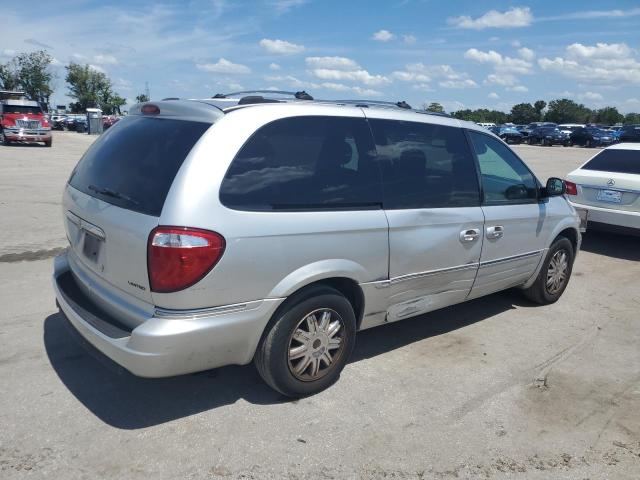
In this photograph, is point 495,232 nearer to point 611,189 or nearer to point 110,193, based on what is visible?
point 110,193

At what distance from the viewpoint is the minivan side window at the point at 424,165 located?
3.80m

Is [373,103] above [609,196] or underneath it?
above

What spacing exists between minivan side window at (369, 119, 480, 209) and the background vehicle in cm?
2607

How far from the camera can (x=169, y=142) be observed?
3.21m

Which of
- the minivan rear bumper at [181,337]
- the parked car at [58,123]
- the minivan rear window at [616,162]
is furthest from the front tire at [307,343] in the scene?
the parked car at [58,123]

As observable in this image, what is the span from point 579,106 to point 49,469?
100m

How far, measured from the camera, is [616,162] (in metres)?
8.27

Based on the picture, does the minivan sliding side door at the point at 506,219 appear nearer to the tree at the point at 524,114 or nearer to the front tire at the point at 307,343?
the front tire at the point at 307,343

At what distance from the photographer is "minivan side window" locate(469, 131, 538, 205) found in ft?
15.0

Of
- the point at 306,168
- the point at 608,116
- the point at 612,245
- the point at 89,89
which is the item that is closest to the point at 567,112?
the point at 608,116

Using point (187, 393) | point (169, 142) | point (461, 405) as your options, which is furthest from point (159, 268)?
point (461, 405)

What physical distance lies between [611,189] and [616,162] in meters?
0.78

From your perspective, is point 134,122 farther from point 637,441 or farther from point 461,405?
point 637,441

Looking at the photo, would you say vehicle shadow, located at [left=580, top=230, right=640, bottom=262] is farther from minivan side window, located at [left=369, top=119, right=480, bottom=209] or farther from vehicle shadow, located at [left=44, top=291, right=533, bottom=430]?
vehicle shadow, located at [left=44, top=291, right=533, bottom=430]
